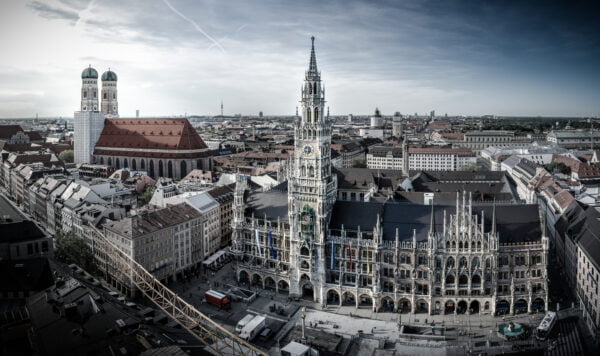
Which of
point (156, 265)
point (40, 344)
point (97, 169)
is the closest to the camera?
point (40, 344)

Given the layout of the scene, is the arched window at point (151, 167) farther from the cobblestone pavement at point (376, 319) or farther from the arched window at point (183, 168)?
the cobblestone pavement at point (376, 319)

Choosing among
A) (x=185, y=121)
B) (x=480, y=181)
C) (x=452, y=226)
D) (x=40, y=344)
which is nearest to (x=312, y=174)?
(x=452, y=226)

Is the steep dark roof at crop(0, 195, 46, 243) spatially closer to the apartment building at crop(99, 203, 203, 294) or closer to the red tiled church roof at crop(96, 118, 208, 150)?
the apartment building at crop(99, 203, 203, 294)

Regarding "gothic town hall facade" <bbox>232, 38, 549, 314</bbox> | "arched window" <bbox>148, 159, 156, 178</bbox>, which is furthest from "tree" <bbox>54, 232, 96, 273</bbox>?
"arched window" <bbox>148, 159, 156, 178</bbox>

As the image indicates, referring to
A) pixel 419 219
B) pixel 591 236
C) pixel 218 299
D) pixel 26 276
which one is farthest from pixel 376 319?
pixel 26 276

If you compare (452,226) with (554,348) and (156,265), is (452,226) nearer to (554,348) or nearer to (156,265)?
(554,348)
